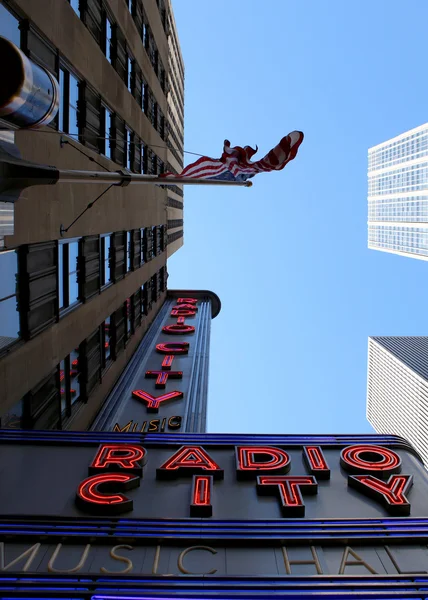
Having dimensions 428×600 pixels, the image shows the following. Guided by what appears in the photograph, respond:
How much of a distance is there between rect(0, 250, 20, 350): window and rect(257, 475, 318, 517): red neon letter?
402 inches

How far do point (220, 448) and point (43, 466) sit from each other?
6.59 m

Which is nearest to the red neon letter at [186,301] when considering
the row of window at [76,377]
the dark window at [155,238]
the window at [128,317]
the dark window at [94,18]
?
the dark window at [155,238]

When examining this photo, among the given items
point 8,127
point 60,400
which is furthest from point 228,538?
point 8,127

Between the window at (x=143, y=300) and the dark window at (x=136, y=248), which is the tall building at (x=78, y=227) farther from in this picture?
the window at (x=143, y=300)

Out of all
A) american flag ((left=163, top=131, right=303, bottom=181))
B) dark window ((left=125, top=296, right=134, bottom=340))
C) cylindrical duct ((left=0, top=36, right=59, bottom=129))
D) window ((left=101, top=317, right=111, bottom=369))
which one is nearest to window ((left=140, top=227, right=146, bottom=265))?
dark window ((left=125, top=296, right=134, bottom=340))

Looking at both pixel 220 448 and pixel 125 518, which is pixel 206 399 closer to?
pixel 220 448

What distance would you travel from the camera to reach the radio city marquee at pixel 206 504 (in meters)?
14.5

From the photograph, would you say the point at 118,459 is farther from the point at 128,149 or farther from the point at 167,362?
the point at 128,149

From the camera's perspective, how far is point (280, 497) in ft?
57.4

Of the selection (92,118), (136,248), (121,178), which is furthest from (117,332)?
(121,178)

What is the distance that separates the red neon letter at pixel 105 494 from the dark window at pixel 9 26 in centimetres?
1531

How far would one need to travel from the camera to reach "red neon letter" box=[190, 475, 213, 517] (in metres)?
16.7

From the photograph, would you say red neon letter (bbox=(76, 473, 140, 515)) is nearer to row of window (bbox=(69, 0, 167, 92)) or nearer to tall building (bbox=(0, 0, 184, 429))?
tall building (bbox=(0, 0, 184, 429))

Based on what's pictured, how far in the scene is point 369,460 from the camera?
20.3 m
